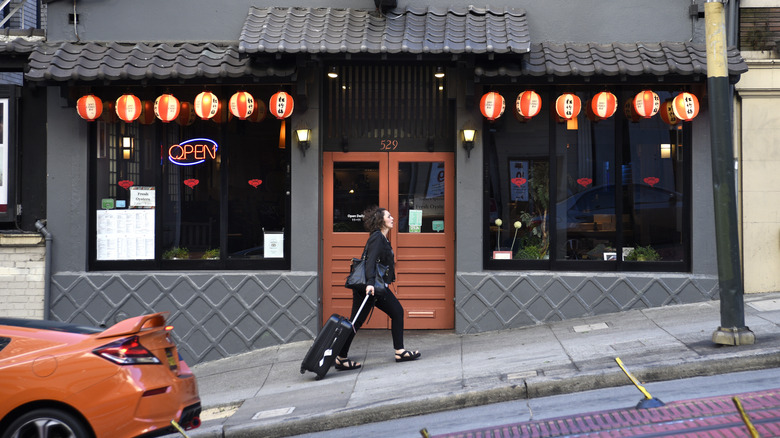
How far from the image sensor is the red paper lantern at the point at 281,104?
10539 mm

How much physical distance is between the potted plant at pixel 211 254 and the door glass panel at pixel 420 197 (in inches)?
112

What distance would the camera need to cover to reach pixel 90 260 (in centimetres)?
1121

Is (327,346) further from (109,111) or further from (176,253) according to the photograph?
(109,111)

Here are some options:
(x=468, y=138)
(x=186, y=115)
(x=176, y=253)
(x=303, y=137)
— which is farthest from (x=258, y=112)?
(x=468, y=138)

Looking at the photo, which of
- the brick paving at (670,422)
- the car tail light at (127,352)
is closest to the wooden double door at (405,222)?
the brick paving at (670,422)

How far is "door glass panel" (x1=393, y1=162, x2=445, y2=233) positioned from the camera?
1146 cm

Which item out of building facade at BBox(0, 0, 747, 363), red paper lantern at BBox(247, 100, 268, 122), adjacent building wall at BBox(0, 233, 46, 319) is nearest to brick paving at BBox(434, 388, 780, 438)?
building facade at BBox(0, 0, 747, 363)

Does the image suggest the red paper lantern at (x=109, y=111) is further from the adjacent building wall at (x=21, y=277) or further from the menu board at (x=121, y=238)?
the adjacent building wall at (x=21, y=277)

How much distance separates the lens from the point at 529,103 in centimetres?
1054

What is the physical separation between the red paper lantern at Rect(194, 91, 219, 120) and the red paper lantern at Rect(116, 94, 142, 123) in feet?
3.08

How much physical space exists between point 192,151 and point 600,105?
20.2ft

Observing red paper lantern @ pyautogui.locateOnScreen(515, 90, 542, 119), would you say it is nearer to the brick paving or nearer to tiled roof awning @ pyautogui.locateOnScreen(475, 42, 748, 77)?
tiled roof awning @ pyautogui.locateOnScreen(475, 42, 748, 77)

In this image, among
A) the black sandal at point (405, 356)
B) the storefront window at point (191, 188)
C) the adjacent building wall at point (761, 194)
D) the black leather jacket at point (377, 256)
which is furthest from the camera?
the adjacent building wall at point (761, 194)

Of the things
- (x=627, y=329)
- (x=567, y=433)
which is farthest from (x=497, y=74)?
(x=567, y=433)
